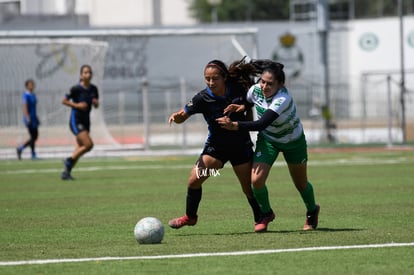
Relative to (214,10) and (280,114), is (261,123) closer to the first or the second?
(280,114)

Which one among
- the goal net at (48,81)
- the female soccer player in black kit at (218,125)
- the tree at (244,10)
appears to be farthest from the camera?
the tree at (244,10)

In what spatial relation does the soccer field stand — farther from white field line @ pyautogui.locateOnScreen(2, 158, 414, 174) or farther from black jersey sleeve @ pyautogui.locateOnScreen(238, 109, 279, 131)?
black jersey sleeve @ pyautogui.locateOnScreen(238, 109, 279, 131)

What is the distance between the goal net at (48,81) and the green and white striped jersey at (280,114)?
19618 millimetres

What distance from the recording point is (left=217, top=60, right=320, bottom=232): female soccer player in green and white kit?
10.8 meters

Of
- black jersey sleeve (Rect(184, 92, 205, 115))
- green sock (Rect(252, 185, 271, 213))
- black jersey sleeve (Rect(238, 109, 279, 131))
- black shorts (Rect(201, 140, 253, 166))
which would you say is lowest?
green sock (Rect(252, 185, 271, 213))

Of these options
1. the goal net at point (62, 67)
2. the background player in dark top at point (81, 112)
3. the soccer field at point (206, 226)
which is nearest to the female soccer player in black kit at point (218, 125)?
the soccer field at point (206, 226)

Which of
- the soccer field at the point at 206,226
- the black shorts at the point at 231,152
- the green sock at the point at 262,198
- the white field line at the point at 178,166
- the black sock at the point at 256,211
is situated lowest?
the white field line at the point at 178,166

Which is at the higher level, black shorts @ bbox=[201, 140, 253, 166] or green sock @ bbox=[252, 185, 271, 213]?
black shorts @ bbox=[201, 140, 253, 166]

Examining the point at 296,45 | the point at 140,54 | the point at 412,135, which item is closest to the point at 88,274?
the point at 412,135

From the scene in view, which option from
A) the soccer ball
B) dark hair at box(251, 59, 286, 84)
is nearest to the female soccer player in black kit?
dark hair at box(251, 59, 286, 84)

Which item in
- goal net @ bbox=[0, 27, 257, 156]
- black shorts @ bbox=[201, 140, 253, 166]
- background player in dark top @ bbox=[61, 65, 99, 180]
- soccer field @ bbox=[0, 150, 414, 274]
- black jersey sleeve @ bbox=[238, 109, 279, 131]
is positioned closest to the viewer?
soccer field @ bbox=[0, 150, 414, 274]

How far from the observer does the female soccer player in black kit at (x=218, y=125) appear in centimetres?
1102

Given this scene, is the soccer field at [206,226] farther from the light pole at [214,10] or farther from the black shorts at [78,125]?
the light pole at [214,10]

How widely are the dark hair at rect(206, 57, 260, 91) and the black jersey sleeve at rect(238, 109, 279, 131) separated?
1.92 ft
